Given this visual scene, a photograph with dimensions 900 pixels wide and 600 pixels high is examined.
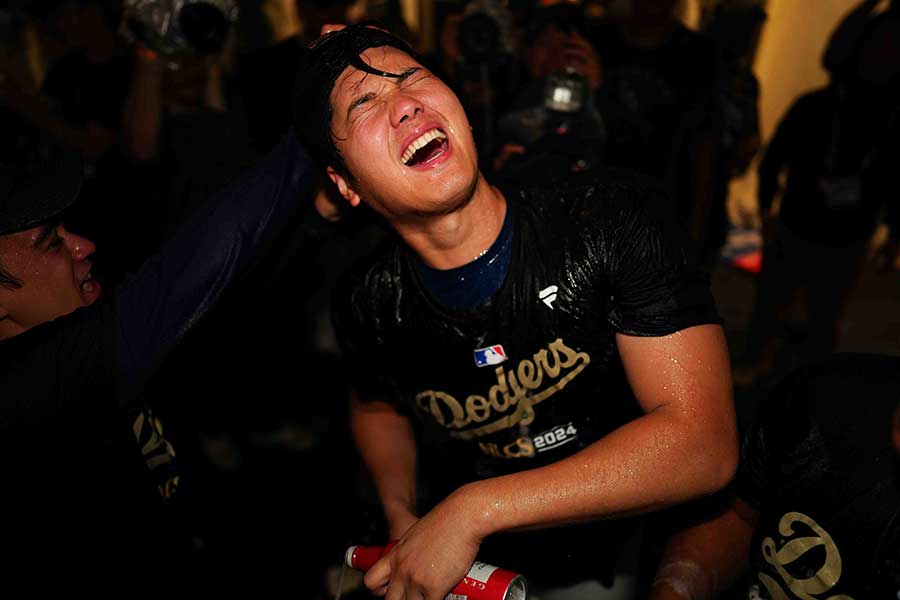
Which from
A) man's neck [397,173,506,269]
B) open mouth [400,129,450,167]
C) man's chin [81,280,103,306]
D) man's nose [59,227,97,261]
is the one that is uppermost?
open mouth [400,129,450,167]

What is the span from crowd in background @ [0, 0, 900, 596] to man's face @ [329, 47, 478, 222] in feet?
4.77

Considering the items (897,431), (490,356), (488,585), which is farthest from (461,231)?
(897,431)

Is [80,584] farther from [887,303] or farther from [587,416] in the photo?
[887,303]

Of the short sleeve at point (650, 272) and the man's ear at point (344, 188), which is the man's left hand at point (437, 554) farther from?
the man's ear at point (344, 188)

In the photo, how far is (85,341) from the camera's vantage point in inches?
68.9

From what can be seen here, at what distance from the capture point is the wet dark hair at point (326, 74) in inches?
73.9

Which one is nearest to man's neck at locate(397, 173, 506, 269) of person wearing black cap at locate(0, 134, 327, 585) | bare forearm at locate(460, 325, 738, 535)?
person wearing black cap at locate(0, 134, 327, 585)

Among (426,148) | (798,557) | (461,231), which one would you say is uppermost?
(426,148)

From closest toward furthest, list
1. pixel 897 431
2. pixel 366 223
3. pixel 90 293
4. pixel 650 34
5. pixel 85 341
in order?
pixel 897 431 → pixel 85 341 → pixel 90 293 → pixel 366 223 → pixel 650 34

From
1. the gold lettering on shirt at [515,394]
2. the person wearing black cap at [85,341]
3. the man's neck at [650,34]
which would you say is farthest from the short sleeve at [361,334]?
the man's neck at [650,34]

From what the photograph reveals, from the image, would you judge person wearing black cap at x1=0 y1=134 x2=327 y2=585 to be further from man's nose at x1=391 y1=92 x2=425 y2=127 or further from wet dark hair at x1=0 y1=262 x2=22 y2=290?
man's nose at x1=391 y1=92 x2=425 y2=127

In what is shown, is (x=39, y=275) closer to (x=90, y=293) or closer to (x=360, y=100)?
(x=90, y=293)

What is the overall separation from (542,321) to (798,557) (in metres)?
0.80

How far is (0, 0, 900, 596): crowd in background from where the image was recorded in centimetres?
362
